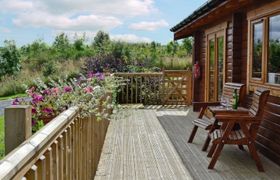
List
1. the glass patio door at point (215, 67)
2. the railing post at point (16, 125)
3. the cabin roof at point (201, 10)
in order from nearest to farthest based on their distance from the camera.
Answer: the railing post at point (16, 125) < the cabin roof at point (201, 10) < the glass patio door at point (215, 67)

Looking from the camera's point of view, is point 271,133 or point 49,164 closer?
point 49,164

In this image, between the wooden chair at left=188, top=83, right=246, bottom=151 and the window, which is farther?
the wooden chair at left=188, top=83, right=246, bottom=151

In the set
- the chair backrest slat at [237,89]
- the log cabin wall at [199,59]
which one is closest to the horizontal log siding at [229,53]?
the chair backrest slat at [237,89]

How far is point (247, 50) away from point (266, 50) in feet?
2.92

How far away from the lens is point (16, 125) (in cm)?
155

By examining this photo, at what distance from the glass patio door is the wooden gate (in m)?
2.58

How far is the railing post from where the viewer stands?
1.52 m

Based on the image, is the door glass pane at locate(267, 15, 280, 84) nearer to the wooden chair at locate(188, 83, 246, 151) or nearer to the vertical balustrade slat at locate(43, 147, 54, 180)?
the wooden chair at locate(188, 83, 246, 151)

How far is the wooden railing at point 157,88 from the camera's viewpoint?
12062mm

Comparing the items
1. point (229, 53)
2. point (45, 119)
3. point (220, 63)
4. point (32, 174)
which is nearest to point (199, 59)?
point (220, 63)

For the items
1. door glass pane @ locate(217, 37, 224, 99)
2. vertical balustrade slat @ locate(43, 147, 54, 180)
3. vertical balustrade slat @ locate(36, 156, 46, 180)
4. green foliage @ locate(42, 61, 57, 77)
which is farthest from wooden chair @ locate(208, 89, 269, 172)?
green foliage @ locate(42, 61, 57, 77)

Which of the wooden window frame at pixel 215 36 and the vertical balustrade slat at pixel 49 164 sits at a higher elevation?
the wooden window frame at pixel 215 36

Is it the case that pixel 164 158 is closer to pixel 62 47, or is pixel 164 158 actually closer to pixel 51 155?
pixel 51 155

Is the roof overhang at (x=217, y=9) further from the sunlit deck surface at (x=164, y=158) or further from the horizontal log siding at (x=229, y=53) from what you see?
the sunlit deck surface at (x=164, y=158)
